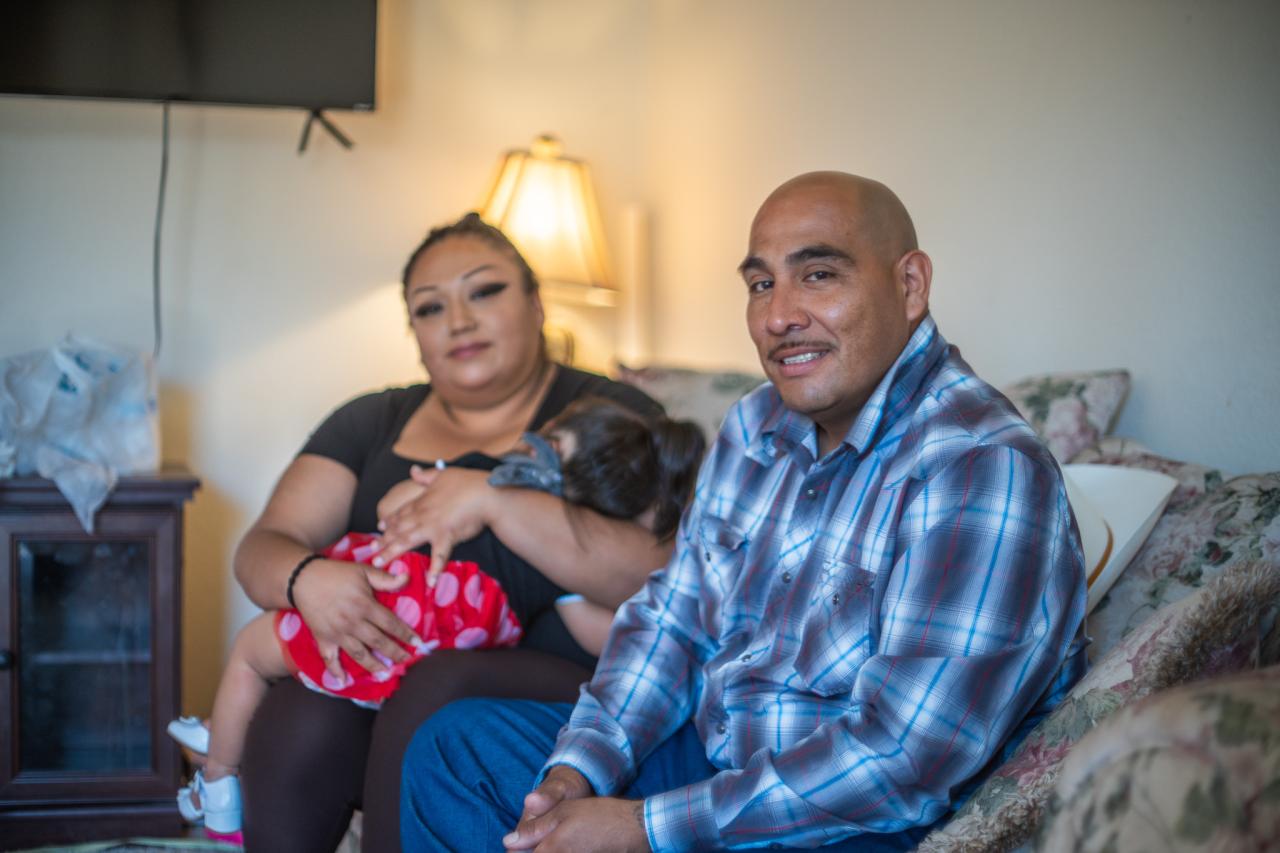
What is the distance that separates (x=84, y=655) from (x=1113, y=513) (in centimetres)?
200

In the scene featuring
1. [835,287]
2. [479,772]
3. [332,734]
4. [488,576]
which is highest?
[835,287]

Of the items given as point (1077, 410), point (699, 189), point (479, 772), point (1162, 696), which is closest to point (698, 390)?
point (1077, 410)

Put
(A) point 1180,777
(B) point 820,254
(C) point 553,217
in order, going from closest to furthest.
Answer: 1. (A) point 1180,777
2. (B) point 820,254
3. (C) point 553,217

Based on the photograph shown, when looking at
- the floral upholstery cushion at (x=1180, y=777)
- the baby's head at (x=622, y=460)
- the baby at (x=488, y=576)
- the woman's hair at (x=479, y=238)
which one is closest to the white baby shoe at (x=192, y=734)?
the baby at (x=488, y=576)

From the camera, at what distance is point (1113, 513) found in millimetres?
1271

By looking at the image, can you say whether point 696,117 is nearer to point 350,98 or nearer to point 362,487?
point 350,98

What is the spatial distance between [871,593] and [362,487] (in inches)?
41.6

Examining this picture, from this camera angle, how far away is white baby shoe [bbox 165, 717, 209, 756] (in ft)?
6.07

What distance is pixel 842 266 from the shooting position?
1.19 meters

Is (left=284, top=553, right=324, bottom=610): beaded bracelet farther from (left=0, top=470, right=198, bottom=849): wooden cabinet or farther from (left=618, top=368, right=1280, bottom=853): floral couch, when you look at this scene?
(left=618, top=368, right=1280, bottom=853): floral couch

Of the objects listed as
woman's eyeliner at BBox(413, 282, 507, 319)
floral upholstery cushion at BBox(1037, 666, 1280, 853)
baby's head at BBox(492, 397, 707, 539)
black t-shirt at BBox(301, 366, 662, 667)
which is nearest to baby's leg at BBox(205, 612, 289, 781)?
black t-shirt at BBox(301, 366, 662, 667)

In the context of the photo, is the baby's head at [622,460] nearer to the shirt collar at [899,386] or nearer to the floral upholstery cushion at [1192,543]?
the shirt collar at [899,386]

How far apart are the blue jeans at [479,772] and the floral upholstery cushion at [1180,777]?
661mm

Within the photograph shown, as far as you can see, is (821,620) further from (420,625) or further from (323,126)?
(323,126)
